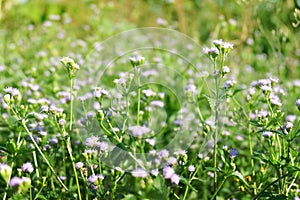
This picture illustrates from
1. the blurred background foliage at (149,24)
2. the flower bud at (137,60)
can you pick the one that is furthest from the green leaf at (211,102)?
the blurred background foliage at (149,24)

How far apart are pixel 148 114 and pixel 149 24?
328 centimetres

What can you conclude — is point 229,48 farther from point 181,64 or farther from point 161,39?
point 161,39

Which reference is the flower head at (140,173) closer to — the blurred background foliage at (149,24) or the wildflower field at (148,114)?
the wildflower field at (148,114)

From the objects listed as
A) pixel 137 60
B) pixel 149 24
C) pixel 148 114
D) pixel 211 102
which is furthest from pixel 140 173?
pixel 149 24

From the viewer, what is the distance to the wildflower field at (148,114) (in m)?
1.70

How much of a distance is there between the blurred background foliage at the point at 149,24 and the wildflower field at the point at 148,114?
0.02 m

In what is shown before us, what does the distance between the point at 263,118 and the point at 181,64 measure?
1.76 m

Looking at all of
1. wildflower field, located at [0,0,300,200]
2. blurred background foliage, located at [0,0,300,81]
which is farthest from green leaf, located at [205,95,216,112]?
blurred background foliage, located at [0,0,300,81]

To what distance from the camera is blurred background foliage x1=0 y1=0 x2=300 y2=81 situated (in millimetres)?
3844

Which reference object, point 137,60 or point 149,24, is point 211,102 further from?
point 149,24

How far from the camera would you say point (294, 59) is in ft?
14.4

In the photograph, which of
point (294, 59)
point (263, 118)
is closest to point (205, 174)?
point (263, 118)

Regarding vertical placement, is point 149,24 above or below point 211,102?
above

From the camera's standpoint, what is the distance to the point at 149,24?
5.46 metres
